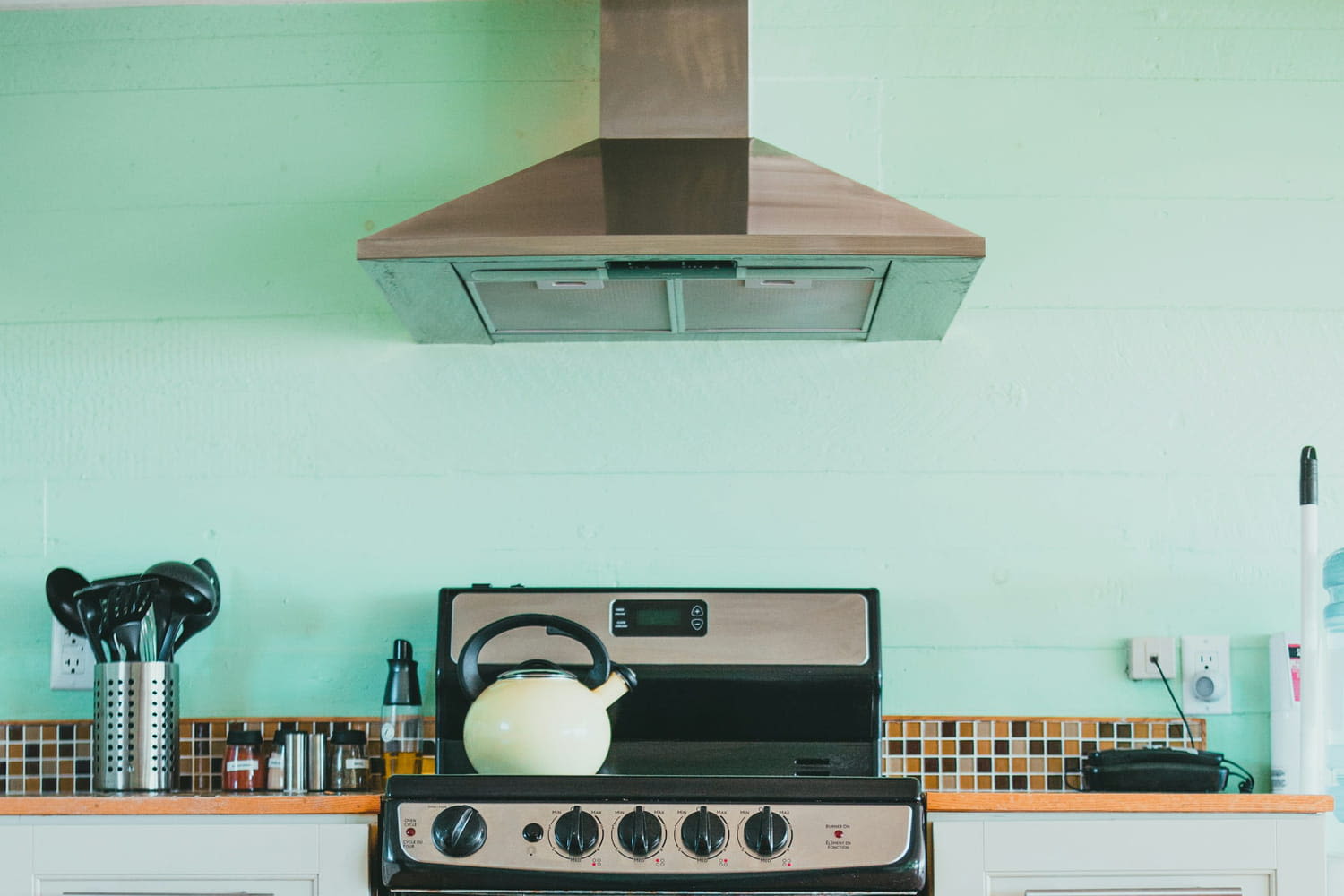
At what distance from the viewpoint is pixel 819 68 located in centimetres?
262

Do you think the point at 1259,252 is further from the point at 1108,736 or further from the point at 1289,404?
the point at 1108,736

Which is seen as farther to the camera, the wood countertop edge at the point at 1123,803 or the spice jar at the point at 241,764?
the spice jar at the point at 241,764

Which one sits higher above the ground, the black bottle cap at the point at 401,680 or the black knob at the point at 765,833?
the black bottle cap at the point at 401,680

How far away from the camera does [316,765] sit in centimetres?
235

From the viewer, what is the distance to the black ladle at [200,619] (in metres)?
2.41

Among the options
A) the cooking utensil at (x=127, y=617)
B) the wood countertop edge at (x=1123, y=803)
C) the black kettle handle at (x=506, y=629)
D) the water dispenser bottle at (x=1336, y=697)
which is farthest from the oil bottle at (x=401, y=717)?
the water dispenser bottle at (x=1336, y=697)

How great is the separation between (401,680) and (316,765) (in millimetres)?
193

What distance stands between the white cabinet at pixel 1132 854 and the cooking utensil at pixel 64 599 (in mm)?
1463

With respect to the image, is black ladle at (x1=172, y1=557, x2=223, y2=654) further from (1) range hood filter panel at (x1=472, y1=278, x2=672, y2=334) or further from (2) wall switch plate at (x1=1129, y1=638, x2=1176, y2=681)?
(2) wall switch plate at (x1=1129, y1=638, x2=1176, y2=681)

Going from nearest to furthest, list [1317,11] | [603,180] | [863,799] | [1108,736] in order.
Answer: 1. [863,799]
2. [603,180]
3. [1108,736]
4. [1317,11]

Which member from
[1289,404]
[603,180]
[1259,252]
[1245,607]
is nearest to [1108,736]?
[1245,607]

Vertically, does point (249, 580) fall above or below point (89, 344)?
below

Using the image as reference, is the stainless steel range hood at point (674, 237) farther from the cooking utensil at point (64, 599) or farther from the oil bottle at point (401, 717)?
the cooking utensil at point (64, 599)

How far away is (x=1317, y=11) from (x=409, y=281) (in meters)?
1.71
